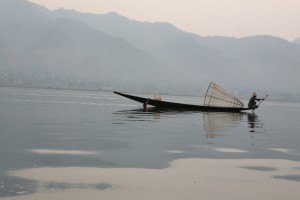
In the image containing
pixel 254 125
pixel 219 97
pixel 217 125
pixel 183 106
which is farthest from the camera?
pixel 219 97

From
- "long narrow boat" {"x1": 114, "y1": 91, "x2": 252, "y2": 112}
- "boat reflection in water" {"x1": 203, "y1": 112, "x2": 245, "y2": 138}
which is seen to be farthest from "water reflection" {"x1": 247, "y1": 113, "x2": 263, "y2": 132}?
"long narrow boat" {"x1": 114, "y1": 91, "x2": 252, "y2": 112}

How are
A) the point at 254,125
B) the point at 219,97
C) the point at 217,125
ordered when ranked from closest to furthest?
the point at 217,125 → the point at 254,125 → the point at 219,97

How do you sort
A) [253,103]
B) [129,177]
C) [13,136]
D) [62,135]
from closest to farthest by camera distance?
[129,177], [13,136], [62,135], [253,103]

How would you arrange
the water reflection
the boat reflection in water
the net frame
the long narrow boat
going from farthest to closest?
the net frame → the long narrow boat → the water reflection → the boat reflection in water

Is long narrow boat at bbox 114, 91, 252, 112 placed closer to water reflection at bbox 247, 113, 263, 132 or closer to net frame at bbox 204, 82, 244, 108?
net frame at bbox 204, 82, 244, 108

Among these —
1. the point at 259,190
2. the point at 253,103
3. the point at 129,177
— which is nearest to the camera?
the point at 259,190

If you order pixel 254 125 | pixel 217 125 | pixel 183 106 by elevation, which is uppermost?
pixel 183 106

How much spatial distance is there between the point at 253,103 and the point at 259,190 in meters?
47.1

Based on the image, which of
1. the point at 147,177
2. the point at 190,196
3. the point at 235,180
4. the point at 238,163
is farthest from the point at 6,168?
the point at 238,163

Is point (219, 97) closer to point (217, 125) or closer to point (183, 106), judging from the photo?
point (183, 106)

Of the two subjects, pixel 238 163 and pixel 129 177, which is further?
pixel 238 163

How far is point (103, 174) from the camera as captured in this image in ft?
51.0

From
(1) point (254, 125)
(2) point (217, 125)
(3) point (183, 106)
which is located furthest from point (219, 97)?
(2) point (217, 125)

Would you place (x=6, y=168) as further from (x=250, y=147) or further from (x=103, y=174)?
(x=250, y=147)
